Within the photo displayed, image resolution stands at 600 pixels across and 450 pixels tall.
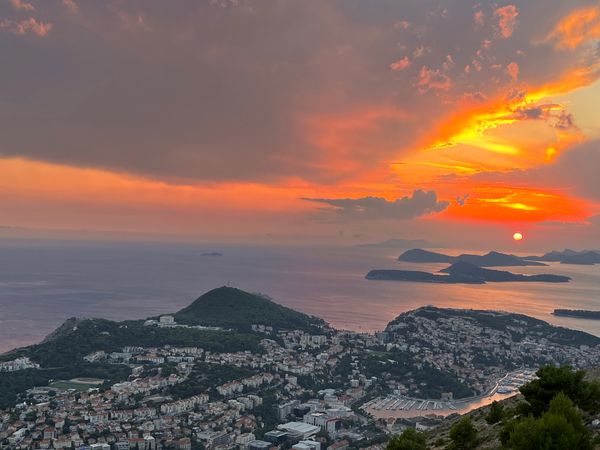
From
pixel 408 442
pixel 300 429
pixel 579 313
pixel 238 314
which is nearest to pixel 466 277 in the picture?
pixel 579 313

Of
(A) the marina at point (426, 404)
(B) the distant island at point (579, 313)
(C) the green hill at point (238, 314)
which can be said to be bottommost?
(A) the marina at point (426, 404)

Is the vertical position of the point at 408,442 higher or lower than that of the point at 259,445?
higher

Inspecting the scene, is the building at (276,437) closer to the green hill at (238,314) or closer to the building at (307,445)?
the building at (307,445)

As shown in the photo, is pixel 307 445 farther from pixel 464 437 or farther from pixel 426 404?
pixel 464 437

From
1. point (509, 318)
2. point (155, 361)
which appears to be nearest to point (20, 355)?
point (155, 361)

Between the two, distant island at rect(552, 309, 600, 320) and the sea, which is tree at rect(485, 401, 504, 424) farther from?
distant island at rect(552, 309, 600, 320)

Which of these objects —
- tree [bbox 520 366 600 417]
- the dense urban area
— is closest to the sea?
the dense urban area

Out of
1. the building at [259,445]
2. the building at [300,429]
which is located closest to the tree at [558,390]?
the building at [259,445]

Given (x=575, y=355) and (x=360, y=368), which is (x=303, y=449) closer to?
(x=360, y=368)
